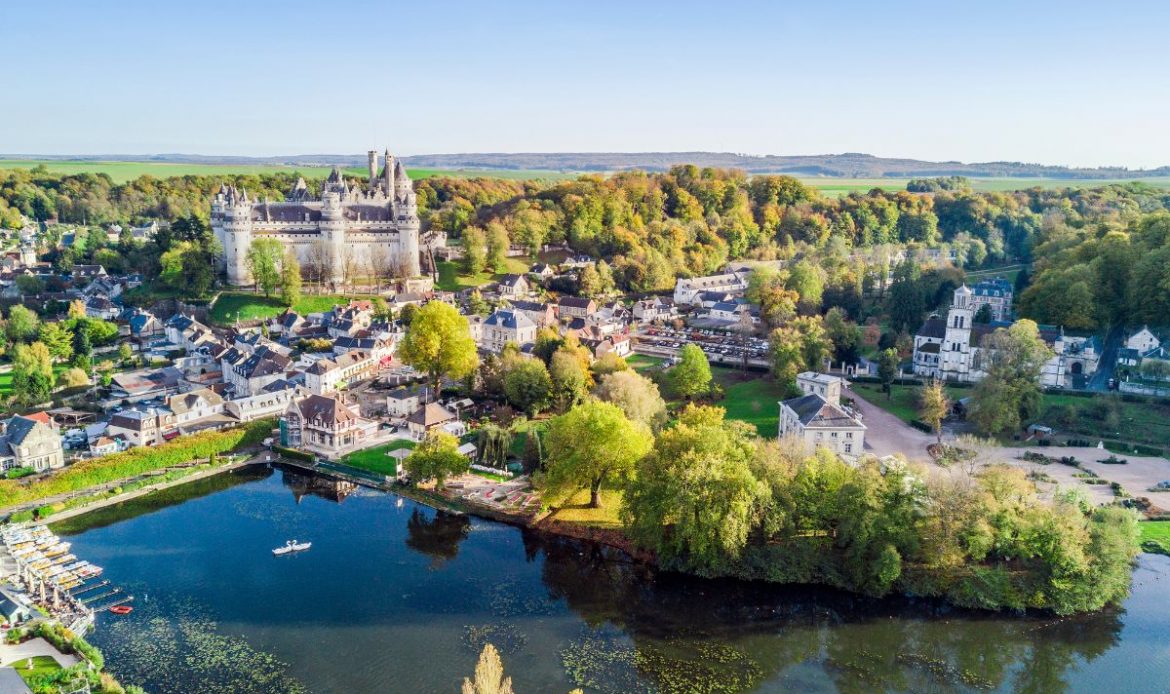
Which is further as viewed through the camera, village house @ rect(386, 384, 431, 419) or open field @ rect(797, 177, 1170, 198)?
open field @ rect(797, 177, 1170, 198)

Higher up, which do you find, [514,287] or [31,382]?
[514,287]

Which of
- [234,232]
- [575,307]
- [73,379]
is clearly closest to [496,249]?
[575,307]

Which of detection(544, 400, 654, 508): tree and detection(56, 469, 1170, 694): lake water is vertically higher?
detection(544, 400, 654, 508): tree

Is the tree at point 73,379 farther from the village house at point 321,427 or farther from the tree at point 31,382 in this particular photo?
the village house at point 321,427

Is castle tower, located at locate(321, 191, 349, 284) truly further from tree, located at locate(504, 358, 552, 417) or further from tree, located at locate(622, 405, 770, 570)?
tree, located at locate(622, 405, 770, 570)

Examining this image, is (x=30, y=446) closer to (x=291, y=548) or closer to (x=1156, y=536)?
(x=291, y=548)

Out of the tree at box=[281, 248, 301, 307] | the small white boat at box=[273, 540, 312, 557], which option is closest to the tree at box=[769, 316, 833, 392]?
the small white boat at box=[273, 540, 312, 557]

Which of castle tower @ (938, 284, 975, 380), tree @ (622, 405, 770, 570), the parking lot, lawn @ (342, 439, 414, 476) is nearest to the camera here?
tree @ (622, 405, 770, 570)
